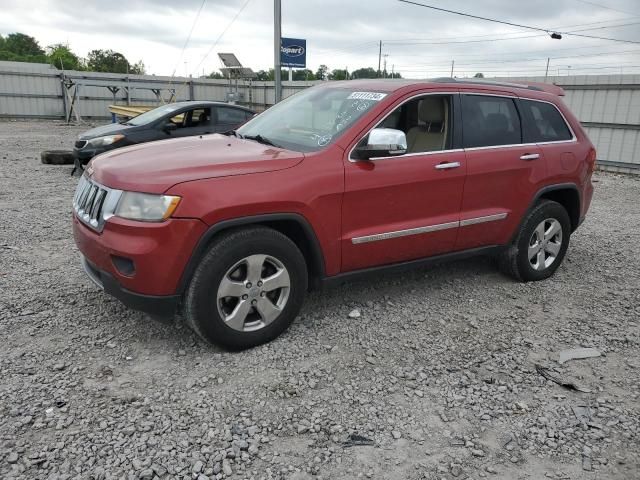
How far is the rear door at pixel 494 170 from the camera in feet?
14.6

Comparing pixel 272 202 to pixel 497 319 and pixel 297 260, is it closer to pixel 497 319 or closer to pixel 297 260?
pixel 297 260

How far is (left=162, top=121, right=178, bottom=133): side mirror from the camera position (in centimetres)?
957

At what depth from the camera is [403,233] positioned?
409 cm

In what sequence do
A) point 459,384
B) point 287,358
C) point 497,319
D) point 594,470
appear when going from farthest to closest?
point 497,319 < point 287,358 < point 459,384 < point 594,470

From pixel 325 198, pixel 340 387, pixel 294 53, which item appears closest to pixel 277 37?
pixel 294 53

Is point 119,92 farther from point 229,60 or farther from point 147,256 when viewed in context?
point 147,256

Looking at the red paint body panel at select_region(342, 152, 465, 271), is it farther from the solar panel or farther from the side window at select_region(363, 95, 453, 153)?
the solar panel

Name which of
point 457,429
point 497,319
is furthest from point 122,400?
point 497,319

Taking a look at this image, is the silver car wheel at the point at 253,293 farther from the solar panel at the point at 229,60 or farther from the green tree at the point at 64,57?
the green tree at the point at 64,57

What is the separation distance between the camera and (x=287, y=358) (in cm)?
357

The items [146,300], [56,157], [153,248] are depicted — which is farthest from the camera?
[56,157]

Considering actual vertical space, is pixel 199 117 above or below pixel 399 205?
above

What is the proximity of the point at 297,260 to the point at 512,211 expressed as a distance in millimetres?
2185

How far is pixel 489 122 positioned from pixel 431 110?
611 mm
